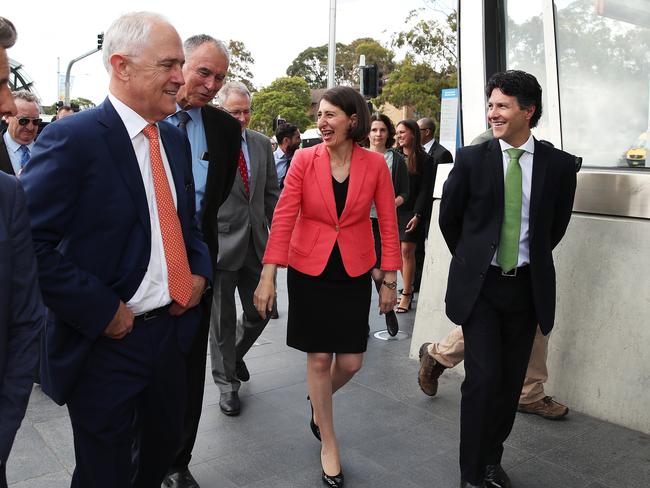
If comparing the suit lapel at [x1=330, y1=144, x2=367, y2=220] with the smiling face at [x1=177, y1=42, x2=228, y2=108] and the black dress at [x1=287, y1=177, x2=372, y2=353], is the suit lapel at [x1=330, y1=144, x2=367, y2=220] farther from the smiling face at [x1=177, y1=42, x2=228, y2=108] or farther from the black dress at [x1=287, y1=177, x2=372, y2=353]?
the smiling face at [x1=177, y1=42, x2=228, y2=108]

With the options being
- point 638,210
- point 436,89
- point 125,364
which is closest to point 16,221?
point 125,364

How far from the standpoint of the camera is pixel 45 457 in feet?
12.3

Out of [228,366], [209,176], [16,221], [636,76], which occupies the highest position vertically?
[636,76]

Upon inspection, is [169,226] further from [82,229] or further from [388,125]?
[388,125]

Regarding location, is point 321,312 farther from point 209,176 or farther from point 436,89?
point 436,89

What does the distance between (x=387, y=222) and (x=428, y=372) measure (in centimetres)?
141

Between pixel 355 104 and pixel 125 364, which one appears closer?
pixel 125 364

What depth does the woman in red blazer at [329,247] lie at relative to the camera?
11.5 ft

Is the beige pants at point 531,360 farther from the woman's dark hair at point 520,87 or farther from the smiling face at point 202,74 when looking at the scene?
the smiling face at point 202,74

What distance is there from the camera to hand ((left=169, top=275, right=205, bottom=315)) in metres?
2.45

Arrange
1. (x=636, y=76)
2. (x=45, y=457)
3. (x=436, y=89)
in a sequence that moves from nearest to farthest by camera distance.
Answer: (x=45, y=457) < (x=636, y=76) < (x=436, y=89)

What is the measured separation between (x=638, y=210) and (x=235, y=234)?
2.60 meters

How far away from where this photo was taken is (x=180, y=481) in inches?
133

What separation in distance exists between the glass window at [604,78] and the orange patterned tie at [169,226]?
11.8 feet
